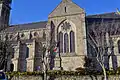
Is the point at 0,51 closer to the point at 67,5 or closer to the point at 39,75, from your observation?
the point at 39,75

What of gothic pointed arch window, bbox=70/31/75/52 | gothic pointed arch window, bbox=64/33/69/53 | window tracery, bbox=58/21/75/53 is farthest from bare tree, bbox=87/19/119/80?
gothic pointed arch window, bbox=64/33/69/53

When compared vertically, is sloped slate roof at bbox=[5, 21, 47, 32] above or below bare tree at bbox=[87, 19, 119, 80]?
above

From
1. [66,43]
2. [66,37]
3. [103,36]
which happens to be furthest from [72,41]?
[103,36]

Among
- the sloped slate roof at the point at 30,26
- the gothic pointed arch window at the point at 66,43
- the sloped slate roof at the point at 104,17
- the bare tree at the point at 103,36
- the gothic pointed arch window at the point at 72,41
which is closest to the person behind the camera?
the bare tree at the point at 103,36

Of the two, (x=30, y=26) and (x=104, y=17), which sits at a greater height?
(x=104, y=17)

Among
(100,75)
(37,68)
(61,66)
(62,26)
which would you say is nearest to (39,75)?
(100,75)

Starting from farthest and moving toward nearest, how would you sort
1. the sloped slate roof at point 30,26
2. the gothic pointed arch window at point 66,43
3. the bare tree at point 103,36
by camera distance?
the sloped slate roof at point 30,26, the gothic pointed arch window at point 66,43, the bare tree at point 103,36

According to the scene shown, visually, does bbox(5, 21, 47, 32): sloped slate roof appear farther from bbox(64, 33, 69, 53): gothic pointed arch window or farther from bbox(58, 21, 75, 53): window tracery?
bbox(64, 33, 69, 53): gothic pointed arch window

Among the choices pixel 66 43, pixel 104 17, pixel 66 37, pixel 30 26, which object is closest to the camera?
pixel 66 43

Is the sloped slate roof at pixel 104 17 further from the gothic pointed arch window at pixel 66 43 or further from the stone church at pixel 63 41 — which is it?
the gothic pointed arch window at pixel 66 43

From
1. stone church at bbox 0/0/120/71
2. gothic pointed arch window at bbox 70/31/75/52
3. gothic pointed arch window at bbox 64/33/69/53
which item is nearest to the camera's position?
stone church at bbox 0/0/120/71

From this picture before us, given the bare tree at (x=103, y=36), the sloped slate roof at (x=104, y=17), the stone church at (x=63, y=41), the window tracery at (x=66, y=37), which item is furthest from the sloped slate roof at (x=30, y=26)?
the bare tree at (x=103, y=36)

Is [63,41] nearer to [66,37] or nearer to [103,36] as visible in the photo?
[66,37]

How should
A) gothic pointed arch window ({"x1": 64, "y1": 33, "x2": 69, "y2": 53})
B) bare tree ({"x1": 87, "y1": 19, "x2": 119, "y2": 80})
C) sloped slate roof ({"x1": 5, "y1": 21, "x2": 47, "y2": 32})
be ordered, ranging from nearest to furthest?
bare tree ({"x1": 87, "y1": 19, "x2": 119, "y2": 80}), gothic pointed arch window ({"x1": 64, "y1": 33, "x2": 69, "y2": 53}), sloped slate roof ({"x1": 5, "y1": 21, "x2": 47, "y2": 32})
